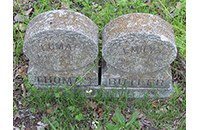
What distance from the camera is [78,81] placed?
2.56 metres

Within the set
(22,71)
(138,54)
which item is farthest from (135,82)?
(22,71)

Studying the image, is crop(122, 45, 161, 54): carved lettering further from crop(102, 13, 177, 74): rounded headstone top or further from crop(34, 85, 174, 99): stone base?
crop(34, 85, 174, 99): stone base

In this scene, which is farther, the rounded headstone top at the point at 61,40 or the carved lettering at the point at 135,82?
the carved lettering at the point at 135,82

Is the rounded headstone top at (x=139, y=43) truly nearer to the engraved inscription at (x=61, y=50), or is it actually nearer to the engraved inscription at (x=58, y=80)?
the engraved inscription at (x=61, y=50)

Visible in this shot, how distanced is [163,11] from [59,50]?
6.91 ft

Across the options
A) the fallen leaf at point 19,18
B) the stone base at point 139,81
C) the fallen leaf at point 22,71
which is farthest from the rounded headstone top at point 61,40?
the fallen leaf at point 19,18

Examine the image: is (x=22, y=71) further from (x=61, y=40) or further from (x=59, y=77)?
(x=61, y=40)

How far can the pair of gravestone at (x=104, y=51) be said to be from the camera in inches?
81.7

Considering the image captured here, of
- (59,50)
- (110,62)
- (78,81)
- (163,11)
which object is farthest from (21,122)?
(163,11)

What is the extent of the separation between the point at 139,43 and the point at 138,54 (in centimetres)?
16

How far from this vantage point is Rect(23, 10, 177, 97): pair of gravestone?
6.81 feet

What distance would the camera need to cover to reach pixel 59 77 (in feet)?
8.15

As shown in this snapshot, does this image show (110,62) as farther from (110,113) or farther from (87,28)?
(110,113)

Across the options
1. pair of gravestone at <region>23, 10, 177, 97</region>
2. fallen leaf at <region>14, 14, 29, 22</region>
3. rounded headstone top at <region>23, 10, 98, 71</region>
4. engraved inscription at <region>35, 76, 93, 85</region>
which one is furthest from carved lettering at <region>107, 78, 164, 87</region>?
fallen leaf at <region>14, 14, 29, 22</region>
